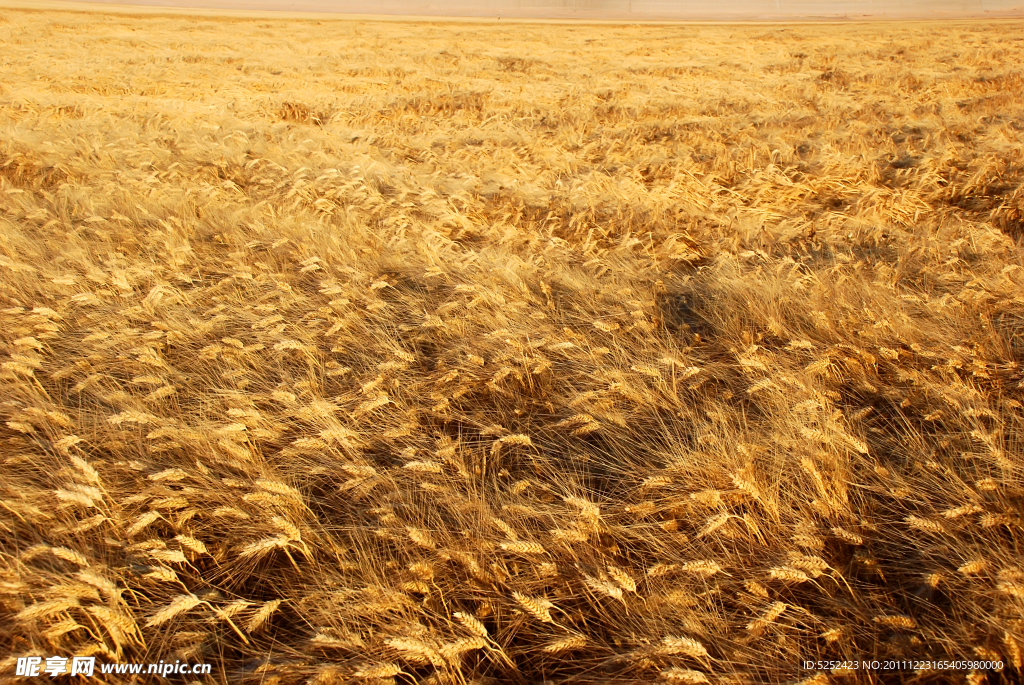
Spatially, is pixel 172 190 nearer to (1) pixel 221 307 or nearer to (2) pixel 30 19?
(1) pixel 221 307

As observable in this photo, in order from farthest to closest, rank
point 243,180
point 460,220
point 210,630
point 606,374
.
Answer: point 243,180 → point 460,220 → point 606,374 → point 210,630

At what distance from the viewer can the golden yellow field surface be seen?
74.1 inches

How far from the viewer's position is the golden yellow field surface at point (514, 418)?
1883 mm

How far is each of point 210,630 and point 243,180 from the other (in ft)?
16.6

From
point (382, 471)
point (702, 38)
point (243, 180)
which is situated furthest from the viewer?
point (702, 38)

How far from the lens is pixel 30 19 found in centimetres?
Result: 2631

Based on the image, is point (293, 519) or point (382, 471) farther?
point (382, 471)

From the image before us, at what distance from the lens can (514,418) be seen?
2.83 m

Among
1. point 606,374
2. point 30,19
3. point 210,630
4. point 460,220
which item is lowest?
point 210,630

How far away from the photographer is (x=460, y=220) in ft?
16.2

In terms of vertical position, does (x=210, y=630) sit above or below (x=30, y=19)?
below

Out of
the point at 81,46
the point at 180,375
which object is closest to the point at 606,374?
the point at 180,375

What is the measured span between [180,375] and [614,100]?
9453mm

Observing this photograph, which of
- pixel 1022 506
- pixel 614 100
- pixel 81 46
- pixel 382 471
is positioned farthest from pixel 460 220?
pixel 81 46
